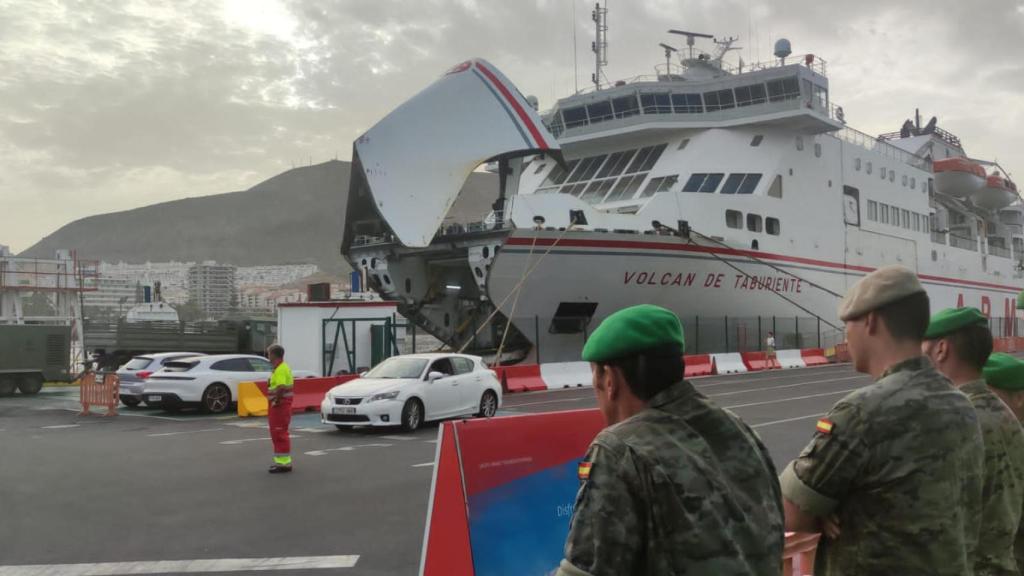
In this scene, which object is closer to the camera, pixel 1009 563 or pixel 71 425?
pixel 1009 563

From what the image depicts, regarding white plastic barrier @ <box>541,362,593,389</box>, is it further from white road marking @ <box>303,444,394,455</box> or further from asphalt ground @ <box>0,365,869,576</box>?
white road marking @ <box>303,444,394,455</box>

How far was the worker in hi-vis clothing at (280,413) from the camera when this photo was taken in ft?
31.7

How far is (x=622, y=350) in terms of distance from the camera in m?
2.11

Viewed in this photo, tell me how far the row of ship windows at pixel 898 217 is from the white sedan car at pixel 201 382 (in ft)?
85.5

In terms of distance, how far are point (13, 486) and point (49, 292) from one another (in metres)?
19.0

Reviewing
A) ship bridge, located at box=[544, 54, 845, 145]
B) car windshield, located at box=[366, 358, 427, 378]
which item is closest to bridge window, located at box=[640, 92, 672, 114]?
ship bridge, located at box=[544, 54, 845, 145]

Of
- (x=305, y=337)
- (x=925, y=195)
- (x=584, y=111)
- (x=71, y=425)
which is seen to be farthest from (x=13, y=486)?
(x=925, y=195)

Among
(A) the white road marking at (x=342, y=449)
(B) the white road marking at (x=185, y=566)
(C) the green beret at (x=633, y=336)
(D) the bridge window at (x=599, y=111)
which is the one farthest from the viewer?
(D) the bridge window at (x=599, y=111)

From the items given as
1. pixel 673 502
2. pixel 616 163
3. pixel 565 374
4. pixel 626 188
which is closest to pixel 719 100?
pixel 616 163

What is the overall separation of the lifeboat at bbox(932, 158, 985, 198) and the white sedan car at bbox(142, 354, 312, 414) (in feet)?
129

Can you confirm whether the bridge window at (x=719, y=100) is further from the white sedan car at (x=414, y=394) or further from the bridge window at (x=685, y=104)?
the white sedan car at (x=414, y=394)

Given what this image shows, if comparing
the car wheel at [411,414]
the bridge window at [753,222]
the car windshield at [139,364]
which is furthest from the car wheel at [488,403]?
the bridge window at [753,222]

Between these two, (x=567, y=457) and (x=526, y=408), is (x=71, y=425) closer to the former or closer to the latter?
(x=526, y=408)

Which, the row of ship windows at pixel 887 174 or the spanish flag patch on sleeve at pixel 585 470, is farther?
the row of ship windows at pixel 887 174
